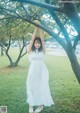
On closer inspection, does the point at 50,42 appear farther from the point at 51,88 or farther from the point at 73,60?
the point at 51,88

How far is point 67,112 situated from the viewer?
6.15 m

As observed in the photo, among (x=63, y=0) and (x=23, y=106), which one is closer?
(x=63, y=0)

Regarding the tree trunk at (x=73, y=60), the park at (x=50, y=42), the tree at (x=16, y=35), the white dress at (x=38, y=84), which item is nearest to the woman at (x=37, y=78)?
the white dress at (x=38, y=84)

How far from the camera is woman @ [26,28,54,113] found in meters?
5.50

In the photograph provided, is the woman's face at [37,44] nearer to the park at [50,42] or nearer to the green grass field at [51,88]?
the park at [50,42]

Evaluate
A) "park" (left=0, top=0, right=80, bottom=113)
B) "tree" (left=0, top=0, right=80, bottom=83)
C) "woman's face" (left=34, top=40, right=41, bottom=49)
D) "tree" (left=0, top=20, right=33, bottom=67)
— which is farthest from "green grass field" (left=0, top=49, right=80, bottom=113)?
"woman's face" (left=34, top=40, right=41, bottom=49)

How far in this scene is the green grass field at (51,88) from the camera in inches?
249

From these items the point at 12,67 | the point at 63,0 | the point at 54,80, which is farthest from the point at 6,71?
the point at 63,0

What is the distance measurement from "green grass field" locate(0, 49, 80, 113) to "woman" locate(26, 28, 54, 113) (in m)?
0.33

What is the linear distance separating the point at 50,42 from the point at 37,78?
1103mm

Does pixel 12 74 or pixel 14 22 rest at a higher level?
pixel 14 22

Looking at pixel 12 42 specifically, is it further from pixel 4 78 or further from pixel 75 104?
pixel 75 104

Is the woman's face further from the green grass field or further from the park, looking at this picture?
the green grass field

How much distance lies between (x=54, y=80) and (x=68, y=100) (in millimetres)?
1904
